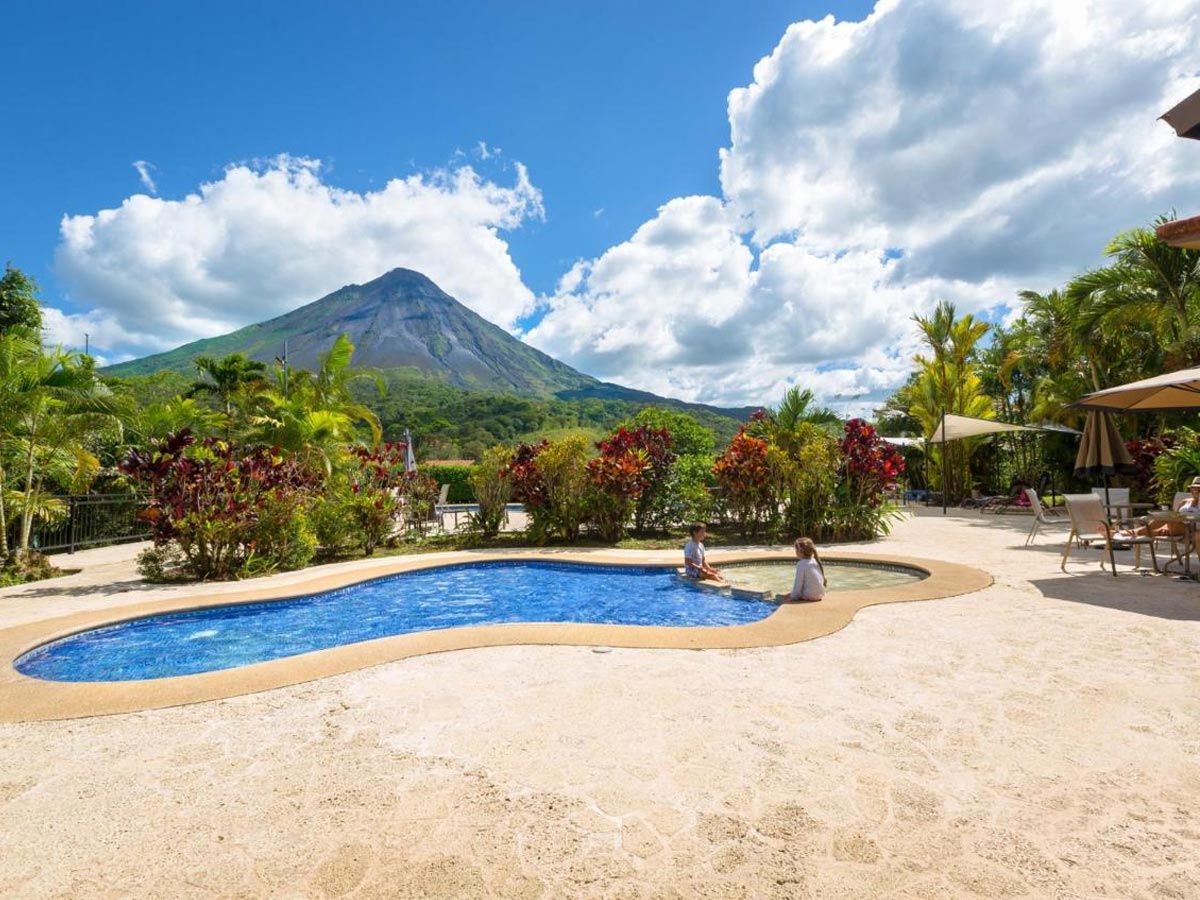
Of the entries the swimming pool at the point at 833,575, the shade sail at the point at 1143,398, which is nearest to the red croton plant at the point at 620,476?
the swimming pool at the point at 833,575

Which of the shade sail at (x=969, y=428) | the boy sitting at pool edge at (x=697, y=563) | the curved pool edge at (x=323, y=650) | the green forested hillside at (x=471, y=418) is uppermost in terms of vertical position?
the green forested hillside at (x=471, y=418)

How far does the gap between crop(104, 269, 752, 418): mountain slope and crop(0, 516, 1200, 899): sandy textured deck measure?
102 meters

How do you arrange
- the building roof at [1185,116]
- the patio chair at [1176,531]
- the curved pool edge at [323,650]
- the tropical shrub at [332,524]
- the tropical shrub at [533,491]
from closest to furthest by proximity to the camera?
the building roof at [1185,116] < the curved pool edge at [323,650] < the patio chair at [1176,531] < the tropical shrub at [332,524] < the tropical shrub at [533,491]

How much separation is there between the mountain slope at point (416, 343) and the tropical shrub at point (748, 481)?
9597 cm

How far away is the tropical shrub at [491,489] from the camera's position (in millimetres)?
11906

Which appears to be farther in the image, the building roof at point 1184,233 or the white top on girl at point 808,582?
the white top on girl at point 808,582

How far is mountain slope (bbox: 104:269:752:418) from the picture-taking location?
109m

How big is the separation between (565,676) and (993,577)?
19.4 ft

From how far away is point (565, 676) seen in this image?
3.95m

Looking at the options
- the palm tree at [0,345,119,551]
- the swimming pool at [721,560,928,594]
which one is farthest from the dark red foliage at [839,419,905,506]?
the palm tree at [0,345,119,551]

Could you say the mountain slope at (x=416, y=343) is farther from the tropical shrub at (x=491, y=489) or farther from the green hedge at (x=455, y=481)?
the tropical shrub at (x=491, y=489)

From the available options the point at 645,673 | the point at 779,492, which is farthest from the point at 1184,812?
the point at 779,492

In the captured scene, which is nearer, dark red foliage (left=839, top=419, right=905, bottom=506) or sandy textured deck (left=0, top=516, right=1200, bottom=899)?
sandy textured deck (left=0, top=516, right=1200, bottom=899)

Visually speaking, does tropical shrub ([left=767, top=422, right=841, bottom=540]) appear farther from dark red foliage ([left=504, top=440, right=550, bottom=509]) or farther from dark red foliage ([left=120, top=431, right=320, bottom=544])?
dark red foliage ([left=120, top=431, right=320, bottom=544])
